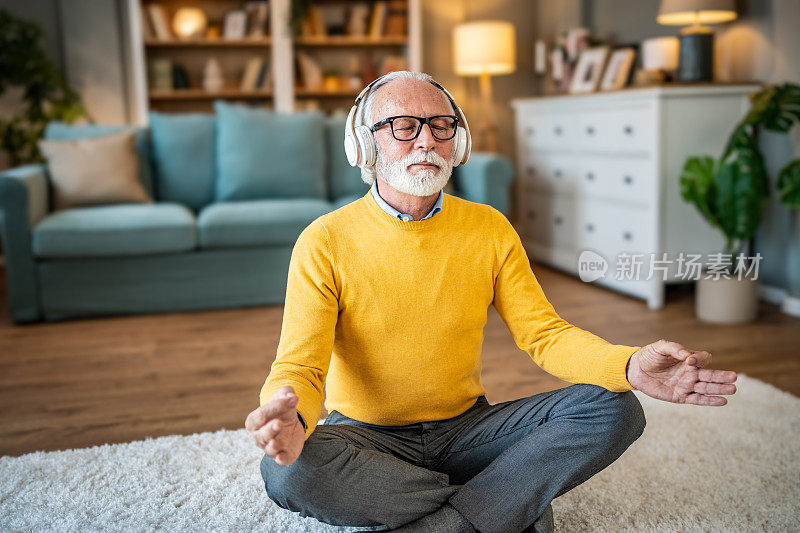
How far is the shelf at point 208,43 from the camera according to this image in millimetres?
5270

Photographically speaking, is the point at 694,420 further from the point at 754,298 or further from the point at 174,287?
the point at 174,287

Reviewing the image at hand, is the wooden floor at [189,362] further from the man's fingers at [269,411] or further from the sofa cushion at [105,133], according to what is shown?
the man's fingers at [269,411]

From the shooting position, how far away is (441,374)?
1.43 meters

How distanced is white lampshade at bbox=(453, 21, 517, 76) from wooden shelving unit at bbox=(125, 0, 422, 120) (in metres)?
0.47

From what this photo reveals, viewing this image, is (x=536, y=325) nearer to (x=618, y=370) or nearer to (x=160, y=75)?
(x=618, y=370)

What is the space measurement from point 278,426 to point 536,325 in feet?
1.92

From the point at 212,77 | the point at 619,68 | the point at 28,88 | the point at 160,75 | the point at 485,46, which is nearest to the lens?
the point at 619,68

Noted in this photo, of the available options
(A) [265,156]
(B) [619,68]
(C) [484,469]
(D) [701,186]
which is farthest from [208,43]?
(C) [484,469]

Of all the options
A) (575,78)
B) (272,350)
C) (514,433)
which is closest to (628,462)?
(514,433)

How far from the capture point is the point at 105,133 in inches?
161

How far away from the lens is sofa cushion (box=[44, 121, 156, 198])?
4.10 meters

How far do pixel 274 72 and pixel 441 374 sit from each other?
4400 millimetres

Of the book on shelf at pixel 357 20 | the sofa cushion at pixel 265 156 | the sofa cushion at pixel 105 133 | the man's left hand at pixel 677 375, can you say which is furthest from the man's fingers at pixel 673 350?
the book on shelf at pixel 357 20

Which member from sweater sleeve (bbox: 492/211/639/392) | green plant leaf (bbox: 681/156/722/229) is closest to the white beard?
sweater sleeve (bbox: 492/211/639/392)
